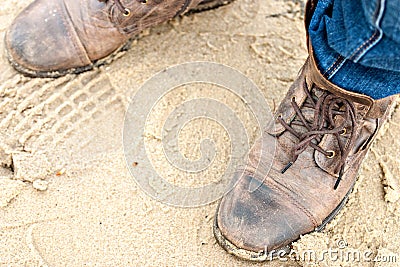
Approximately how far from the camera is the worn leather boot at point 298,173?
1021mm

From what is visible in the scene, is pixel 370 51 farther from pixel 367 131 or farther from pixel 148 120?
pixel 148 120

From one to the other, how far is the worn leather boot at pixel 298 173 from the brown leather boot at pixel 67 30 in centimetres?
48

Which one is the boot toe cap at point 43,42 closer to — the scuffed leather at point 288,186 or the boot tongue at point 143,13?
the boot tongue at point 143,13

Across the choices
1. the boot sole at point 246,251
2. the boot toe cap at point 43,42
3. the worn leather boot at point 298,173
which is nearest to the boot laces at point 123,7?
the boot toe cap at point 43,42

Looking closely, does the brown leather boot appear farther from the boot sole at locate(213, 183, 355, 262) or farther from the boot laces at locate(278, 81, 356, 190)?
the boot sole at locate(213, 183, 355, 262)

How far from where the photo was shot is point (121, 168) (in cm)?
120

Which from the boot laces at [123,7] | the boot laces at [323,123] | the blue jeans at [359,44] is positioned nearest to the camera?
the blue jeans at [359,44]

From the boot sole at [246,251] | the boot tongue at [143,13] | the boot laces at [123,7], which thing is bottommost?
the boot sole at [246,251]

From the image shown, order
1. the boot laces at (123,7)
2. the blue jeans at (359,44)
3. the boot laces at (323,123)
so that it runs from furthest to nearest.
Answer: the boot laces at (123,7) → the boot laces at (323,123) → the blue jeans at (359,44)

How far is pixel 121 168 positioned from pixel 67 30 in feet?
1.38

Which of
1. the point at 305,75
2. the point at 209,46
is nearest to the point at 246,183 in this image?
the point at 305,75

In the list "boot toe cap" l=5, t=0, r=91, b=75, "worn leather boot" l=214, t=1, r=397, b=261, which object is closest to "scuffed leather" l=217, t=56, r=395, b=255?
"worn leather boot" l=214, t=1, r=397, b=261

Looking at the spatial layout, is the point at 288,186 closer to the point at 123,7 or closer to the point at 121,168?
the point at 121,168

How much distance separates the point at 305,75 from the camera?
1051mm
